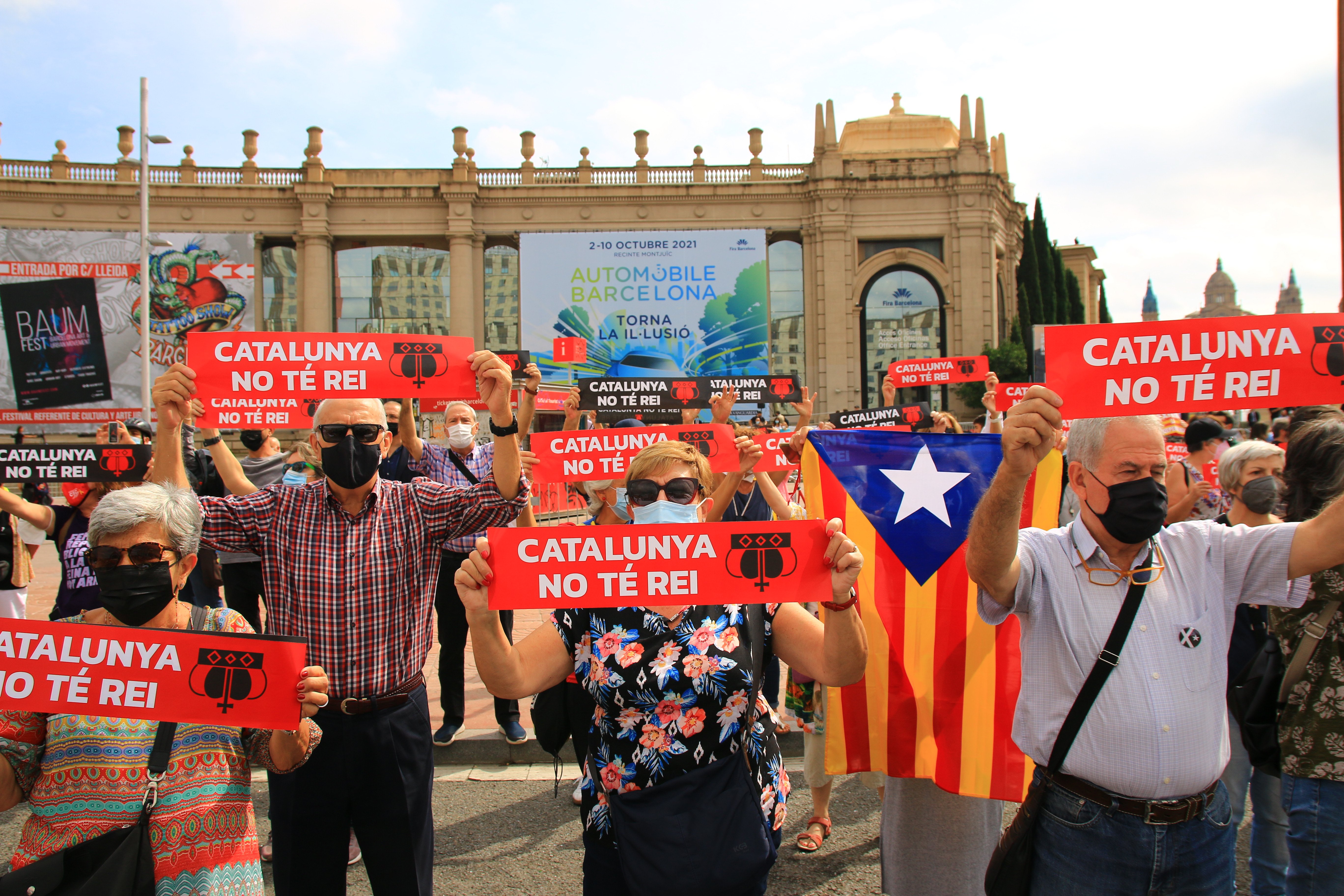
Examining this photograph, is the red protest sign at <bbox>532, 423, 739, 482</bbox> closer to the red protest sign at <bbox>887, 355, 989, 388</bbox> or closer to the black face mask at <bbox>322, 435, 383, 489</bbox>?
the black face mask at <bbox>322, 435, 383, 489</bbox>

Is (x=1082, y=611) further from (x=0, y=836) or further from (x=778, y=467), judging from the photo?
(x=0, y=836)

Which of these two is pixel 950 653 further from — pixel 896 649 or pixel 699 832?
pixel 699 832

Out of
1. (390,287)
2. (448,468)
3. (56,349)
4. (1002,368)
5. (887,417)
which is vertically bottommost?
(448,468)

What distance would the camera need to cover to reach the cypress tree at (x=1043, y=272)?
40562mm

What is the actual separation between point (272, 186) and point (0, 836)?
34509 millimetres

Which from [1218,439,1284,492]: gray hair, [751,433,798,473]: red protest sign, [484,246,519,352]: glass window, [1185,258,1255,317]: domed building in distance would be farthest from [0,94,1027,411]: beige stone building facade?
[1185,258,1255,317]: domed building in distance

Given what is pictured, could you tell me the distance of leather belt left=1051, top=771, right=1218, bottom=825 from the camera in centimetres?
222

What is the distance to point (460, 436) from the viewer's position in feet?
19.0

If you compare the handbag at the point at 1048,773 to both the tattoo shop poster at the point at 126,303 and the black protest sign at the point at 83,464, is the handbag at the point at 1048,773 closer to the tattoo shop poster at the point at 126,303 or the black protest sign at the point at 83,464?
the black protest sign at the point at 83,464

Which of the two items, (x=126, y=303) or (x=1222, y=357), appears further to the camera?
(x=126, y=303)

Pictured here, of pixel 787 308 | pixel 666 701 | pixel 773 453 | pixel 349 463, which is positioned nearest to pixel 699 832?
pixel 666 701

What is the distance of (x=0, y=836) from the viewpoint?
427 centimetres

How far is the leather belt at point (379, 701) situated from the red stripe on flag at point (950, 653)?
215cm

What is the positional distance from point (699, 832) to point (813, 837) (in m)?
2.16
